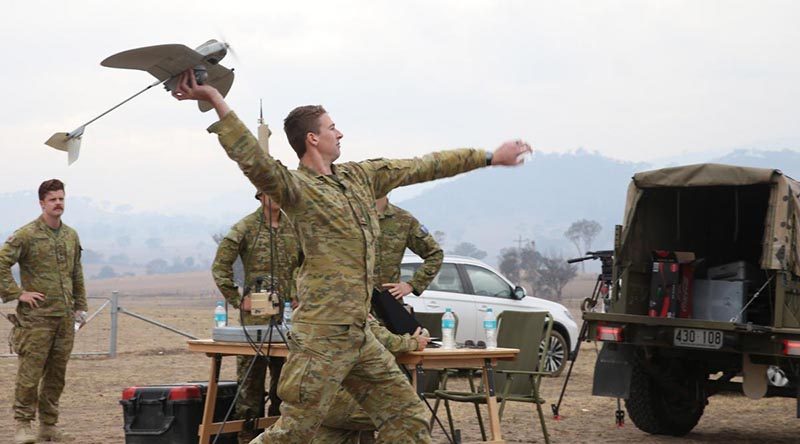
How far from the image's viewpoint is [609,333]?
9.58 m

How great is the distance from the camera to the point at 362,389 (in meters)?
5.38

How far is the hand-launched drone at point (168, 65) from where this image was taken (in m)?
4.64

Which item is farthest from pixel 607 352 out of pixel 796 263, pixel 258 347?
pixel 258 347

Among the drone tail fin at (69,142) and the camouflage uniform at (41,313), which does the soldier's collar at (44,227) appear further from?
the drone tail fin at (69,142)

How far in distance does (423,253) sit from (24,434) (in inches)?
130

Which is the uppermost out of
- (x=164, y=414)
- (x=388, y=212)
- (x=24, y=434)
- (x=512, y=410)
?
(x=388, y=212)

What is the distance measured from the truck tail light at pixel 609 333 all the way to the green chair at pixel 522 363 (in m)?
1.25

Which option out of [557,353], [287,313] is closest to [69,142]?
[287,313]

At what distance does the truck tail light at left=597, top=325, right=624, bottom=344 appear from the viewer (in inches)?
375

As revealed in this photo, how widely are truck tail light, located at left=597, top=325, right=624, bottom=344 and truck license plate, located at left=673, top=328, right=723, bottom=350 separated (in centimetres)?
47

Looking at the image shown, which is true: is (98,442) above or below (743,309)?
below

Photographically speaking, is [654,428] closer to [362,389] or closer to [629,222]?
[629,222]

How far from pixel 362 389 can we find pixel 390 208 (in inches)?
138

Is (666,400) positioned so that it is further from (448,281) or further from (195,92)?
(195,92)
